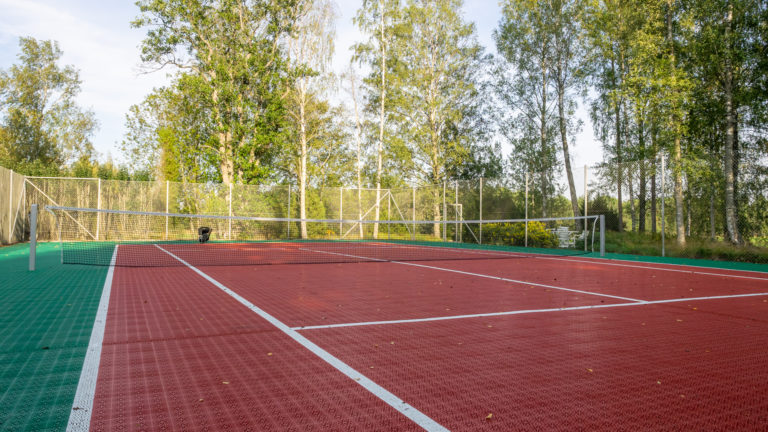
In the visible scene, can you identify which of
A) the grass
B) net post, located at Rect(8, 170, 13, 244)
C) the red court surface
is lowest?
the red court surface

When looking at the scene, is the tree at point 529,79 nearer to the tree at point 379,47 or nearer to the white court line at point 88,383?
the tree at point 379,47

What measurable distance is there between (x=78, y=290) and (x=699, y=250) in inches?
540

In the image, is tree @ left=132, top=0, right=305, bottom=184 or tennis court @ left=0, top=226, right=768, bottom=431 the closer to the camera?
tennis court @ left=0, top=226, right=768, bottom=431

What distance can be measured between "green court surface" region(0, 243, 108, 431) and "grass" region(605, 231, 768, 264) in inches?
526

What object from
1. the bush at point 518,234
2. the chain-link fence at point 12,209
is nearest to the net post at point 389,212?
the bush at point 518,234

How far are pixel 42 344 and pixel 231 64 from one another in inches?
914

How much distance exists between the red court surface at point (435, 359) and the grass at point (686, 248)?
612 centimetres

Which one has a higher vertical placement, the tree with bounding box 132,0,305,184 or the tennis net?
the tree with bounding box 132,0,305,184

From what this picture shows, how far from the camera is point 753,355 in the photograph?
3510 millimetres

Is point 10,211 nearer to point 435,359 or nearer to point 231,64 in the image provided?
point 231,64

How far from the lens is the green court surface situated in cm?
242

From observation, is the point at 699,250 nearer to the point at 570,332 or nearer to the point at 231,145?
the point at 570,332

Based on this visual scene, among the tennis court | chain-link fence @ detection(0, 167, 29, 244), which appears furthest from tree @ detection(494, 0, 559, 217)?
chain-link fence @ detection(0, 167, 29, 244)

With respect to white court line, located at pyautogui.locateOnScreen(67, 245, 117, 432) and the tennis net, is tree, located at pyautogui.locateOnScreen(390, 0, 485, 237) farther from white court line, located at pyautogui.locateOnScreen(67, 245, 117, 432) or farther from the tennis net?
white court line, located at pyautogui.locateOnScreen(67, 245, 117, 432)
